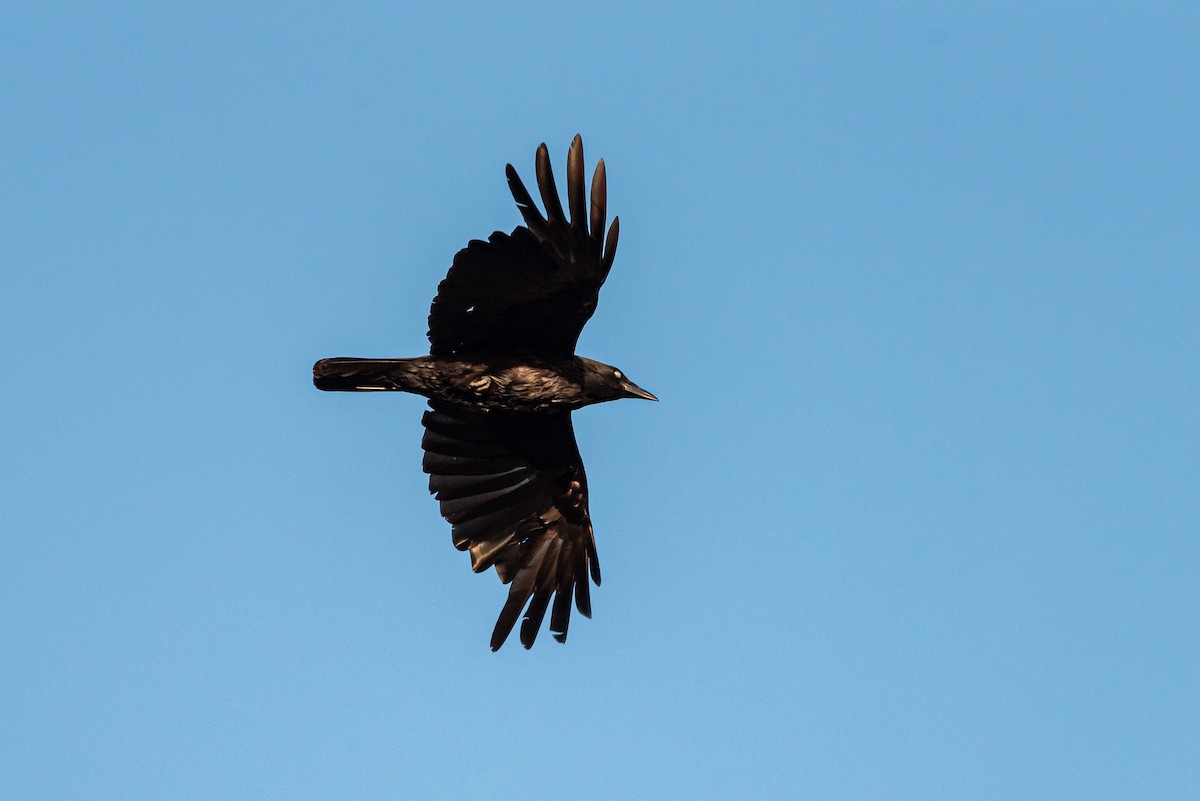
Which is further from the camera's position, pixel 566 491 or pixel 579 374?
pixel 566 491

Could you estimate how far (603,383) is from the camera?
44.0 feet

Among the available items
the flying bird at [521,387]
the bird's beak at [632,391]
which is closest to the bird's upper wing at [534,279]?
the flying bird at [521,387]

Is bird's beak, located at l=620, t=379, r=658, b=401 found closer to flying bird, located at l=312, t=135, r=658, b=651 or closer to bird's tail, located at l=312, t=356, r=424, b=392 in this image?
flying bird, located at l=312, t=135, r=658, b=651

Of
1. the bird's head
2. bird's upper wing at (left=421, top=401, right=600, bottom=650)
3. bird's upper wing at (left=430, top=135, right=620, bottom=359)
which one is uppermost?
bird's upper wing at (left=430, top=135, right=620, bottom=359)

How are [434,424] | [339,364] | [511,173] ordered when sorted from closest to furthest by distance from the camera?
[511,173] → [339,364] → [434,424]

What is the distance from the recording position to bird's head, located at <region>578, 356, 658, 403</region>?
1338cm

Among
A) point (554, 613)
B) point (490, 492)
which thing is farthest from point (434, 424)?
point (554, 613)

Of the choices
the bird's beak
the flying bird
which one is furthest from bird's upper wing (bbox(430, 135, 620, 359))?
the bird's beak

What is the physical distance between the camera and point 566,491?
1462 centimetres

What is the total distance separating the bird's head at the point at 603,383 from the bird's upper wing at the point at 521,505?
0.76 metres

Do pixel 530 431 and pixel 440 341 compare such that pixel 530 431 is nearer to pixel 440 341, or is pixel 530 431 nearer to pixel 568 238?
pixel 440 341

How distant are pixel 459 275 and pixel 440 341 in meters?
0.80

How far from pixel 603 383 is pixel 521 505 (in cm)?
169

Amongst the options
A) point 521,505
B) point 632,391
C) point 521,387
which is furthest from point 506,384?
point 521,505
